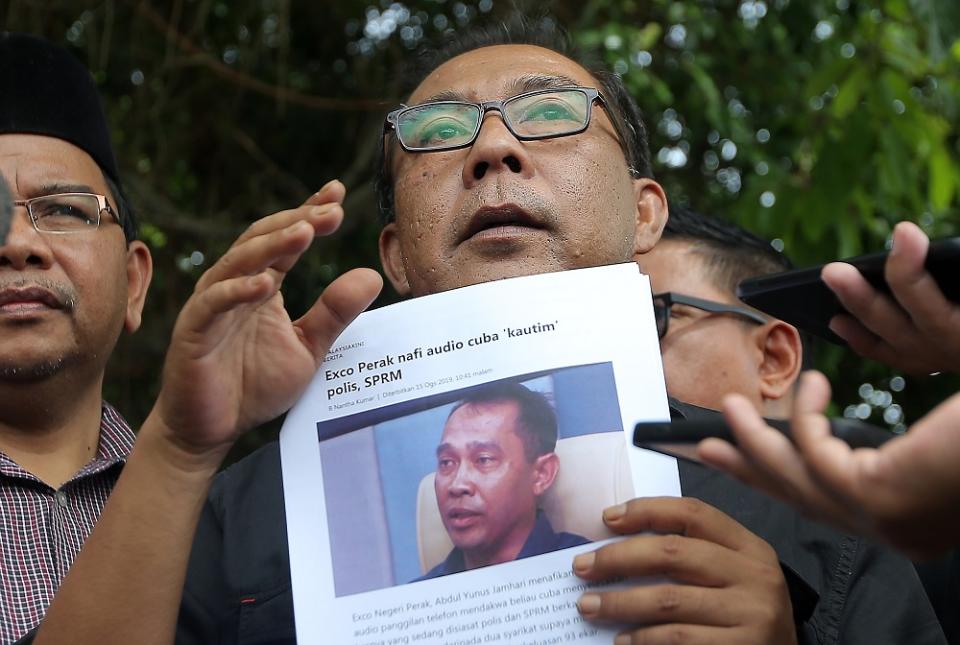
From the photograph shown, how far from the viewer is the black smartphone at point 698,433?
3.55 feet

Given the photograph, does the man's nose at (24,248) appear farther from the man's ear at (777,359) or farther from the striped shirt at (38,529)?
the man's ear at (777,359)

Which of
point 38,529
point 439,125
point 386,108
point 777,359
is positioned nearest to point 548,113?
point 439,125

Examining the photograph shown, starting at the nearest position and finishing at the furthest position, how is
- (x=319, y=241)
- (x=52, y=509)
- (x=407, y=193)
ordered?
1. (x=407, y=193)
2. (x=52, y=509)
3. (x=319, y=241)

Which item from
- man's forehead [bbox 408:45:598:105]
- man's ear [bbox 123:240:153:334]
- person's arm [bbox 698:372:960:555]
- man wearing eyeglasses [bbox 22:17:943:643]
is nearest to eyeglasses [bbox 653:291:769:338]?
man wearing eyeglasses [bbox 22:17:943:643]

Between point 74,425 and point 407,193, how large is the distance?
0.89m

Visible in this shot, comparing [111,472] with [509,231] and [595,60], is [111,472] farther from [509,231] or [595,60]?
[595,60]

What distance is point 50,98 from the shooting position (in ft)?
7.83

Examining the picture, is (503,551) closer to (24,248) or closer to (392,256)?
(392,256)

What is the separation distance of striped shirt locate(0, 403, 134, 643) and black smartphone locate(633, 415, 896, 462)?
1192 millimetres

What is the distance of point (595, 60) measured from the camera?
2.26 meters

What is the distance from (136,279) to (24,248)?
14.0 inches

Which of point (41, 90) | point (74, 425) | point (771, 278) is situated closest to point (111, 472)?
point (74, 425)

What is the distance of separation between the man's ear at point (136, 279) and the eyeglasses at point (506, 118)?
83cm

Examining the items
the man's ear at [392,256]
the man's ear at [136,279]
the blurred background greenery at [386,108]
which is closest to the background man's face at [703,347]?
the blurred background greenery at [386,108]
